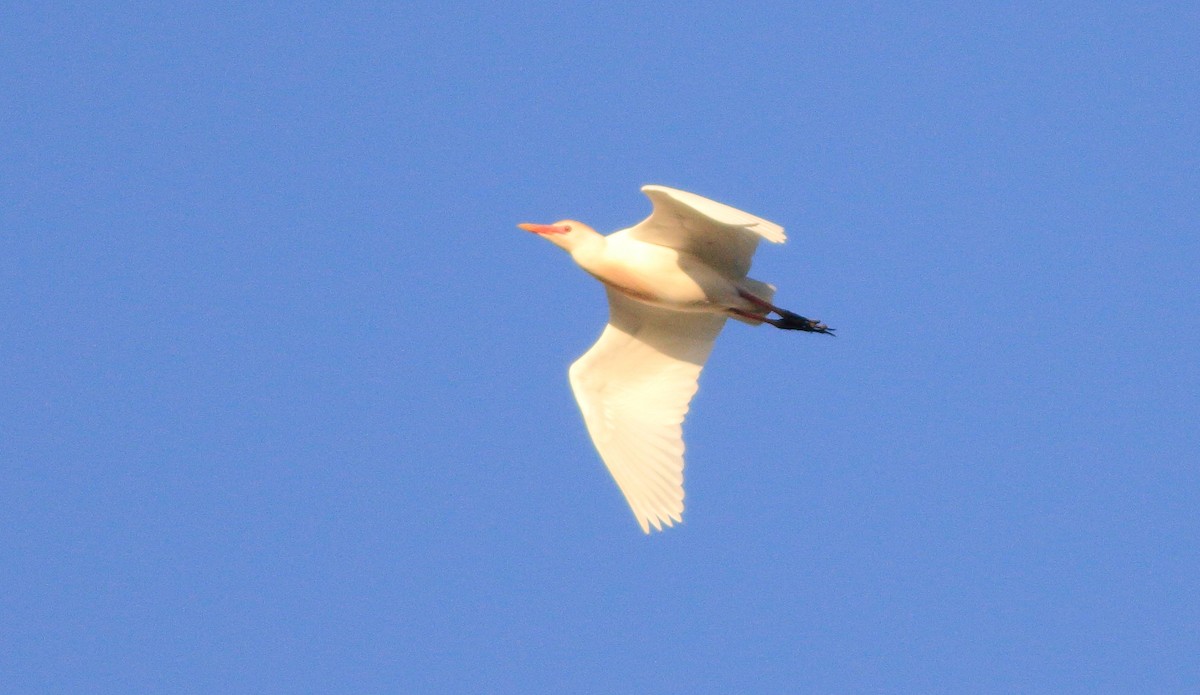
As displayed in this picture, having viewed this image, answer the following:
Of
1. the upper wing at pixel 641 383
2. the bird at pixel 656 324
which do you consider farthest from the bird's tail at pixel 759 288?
the upper wing at pixel 641 383

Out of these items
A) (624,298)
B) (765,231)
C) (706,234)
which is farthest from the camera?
(624,298)

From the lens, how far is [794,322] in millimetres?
14961

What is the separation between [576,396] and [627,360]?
1.87 feet

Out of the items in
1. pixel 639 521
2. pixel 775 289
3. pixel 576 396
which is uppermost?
pixel 775 289

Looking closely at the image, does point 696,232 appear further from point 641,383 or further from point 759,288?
point 641,383

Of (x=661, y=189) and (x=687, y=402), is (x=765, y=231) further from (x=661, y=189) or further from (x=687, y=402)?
(x=687, y=402)

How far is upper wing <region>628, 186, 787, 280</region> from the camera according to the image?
1341cm

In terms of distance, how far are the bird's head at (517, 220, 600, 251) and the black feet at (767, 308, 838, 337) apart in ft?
5.65

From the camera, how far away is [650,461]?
48.8ft

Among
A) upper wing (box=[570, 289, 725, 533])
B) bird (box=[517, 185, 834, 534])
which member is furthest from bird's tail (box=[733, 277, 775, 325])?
upper wing (box=[570, 289, 725, 533])

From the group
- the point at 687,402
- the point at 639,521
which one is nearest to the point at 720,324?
the point at 687,402

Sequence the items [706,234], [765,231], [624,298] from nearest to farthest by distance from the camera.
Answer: [765,231] < [706,234] < [624,298]

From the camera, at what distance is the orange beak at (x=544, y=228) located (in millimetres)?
14910

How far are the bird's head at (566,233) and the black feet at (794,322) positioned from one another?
5.65 feet
